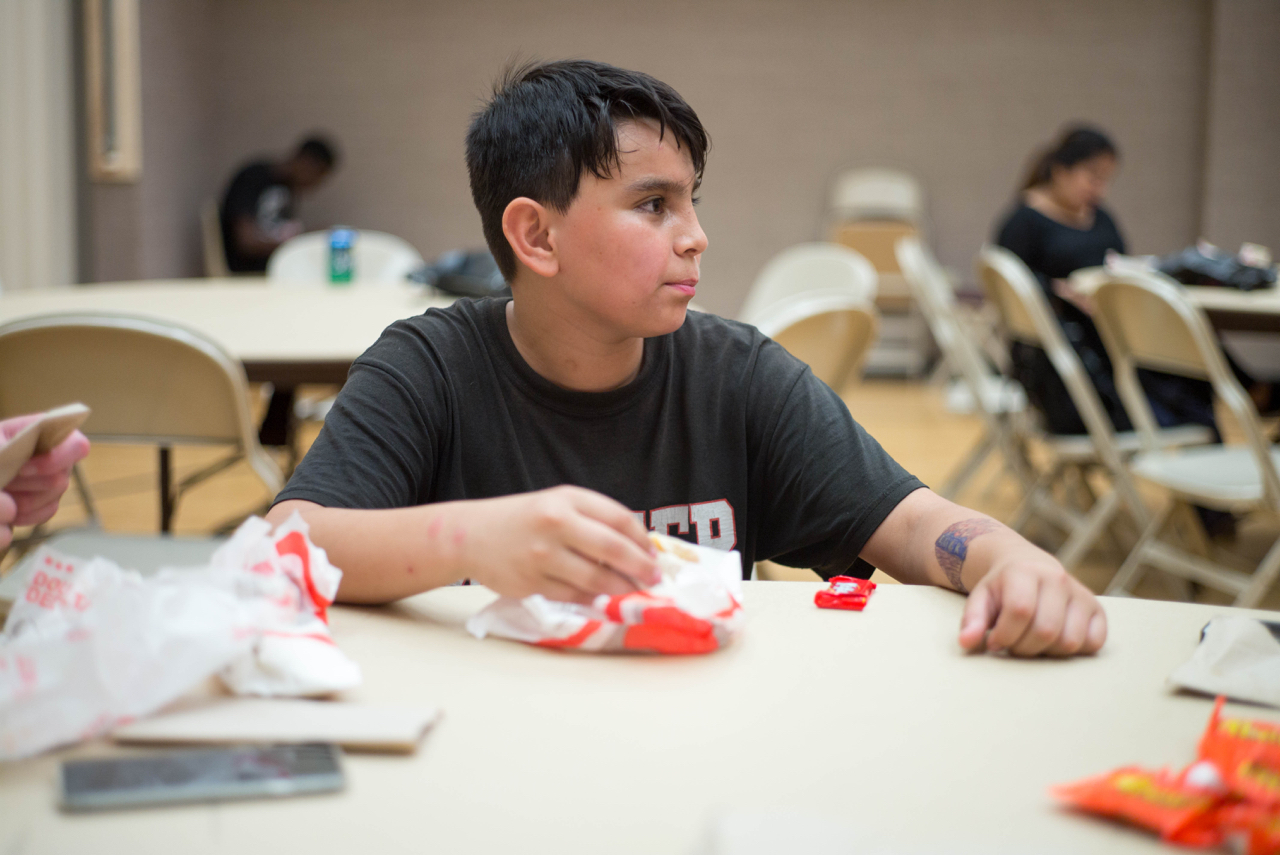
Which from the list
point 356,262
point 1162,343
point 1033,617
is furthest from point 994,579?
point 356,262

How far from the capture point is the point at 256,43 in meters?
6.80

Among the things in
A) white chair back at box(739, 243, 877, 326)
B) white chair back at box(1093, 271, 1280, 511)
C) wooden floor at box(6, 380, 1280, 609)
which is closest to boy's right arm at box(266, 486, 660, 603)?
wooden floor at box(6, 380, 1280, 609)

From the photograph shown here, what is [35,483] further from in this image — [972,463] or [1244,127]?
[1244,127]

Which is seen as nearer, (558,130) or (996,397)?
(558,130)

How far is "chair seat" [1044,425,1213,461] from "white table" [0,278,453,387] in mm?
1716

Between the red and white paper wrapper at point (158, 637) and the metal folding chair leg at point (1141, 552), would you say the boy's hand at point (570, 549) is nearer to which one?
the red and white paper wrapper at point (158, 637)

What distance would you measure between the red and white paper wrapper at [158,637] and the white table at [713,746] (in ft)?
0.07

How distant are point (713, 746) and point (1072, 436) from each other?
271 centimetres

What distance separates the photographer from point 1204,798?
1.61 feet

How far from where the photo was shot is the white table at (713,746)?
0.48 meters

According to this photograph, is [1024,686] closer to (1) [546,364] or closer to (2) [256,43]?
(1) [546,364]

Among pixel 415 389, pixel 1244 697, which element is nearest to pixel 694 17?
pixel 415 389

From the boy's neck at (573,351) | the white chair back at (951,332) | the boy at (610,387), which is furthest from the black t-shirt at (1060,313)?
the boy's neck at (573,351)

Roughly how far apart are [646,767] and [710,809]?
0.16 ft
